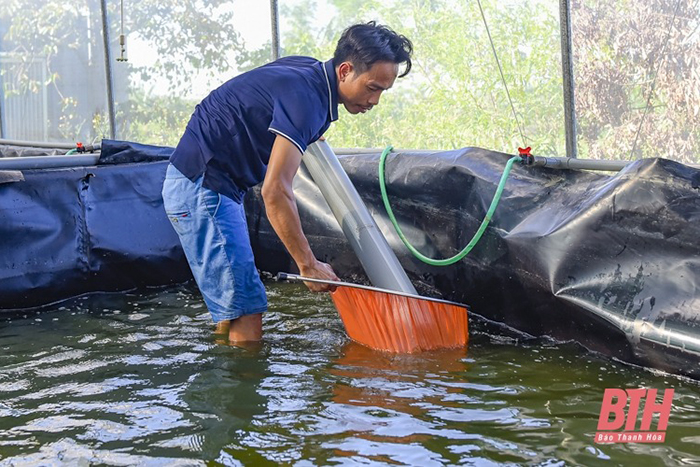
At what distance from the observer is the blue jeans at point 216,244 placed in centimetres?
348

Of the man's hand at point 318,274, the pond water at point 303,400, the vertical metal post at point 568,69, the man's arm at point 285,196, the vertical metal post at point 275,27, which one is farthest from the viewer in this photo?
the vertical metal post at point 275,27

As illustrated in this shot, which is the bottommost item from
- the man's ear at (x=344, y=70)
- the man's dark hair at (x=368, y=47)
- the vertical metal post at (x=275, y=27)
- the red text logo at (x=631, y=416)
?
the red text logo at (x=631, y=416)

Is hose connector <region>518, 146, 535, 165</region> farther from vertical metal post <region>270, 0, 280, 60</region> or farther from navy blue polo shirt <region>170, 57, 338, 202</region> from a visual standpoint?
vertical metal post <region>270, 0, 280, 60</region>

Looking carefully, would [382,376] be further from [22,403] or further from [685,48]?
[685,48]

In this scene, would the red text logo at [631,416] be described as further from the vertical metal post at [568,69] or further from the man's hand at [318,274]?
the vertical metal post at [568,69]

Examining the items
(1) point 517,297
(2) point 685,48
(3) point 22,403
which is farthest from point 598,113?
(3) point 22,403

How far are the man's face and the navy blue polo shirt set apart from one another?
36 mm

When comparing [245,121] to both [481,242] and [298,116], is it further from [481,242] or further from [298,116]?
[481,242]

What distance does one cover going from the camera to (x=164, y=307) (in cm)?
465

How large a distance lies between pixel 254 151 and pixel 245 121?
0.41 feet

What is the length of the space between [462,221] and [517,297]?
0.46m

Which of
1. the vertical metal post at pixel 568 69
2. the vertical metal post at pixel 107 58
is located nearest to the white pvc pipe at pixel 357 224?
the vertical metal post at pixel 568 69

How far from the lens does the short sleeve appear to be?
10.3 ft

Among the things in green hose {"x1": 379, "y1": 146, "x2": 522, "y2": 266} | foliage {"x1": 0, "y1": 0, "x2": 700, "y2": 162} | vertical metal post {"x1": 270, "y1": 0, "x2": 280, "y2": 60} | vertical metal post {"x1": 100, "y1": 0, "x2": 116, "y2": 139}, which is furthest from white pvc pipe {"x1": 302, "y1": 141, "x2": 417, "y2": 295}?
vertical metal post {"x1": 100, "y1": 0, "x2": 116, "y2": 139}
